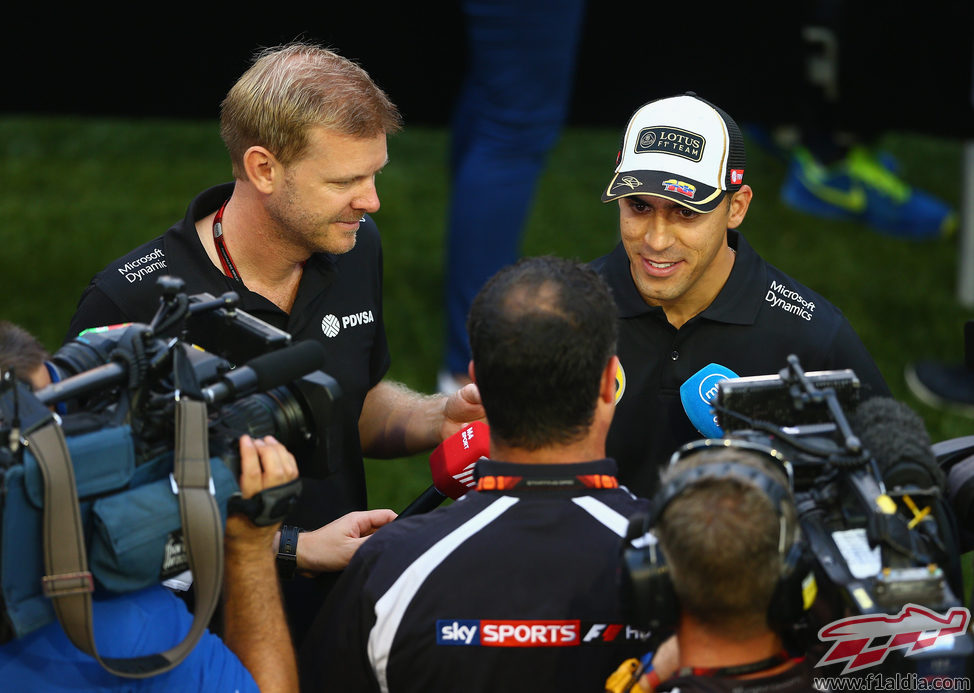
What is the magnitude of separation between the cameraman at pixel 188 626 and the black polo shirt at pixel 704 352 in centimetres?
105

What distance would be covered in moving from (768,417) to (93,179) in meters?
7.56

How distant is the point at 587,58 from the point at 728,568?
5.28 metres

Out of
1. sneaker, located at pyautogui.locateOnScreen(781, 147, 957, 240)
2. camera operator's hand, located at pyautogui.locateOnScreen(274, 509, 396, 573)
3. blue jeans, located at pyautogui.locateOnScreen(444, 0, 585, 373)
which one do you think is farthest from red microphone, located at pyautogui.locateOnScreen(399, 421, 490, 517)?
sneaker, located at pyautogui.locateOnScreen(781, 147, 957, 240)

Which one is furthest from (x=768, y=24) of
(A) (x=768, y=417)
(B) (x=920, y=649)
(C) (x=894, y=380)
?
(B) (x=920, y=649)

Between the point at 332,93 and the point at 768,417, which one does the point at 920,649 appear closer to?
the point at 768,417

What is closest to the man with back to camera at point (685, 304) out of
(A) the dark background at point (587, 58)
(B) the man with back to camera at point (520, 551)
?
(B) the man with back to camera at point (520, 551)

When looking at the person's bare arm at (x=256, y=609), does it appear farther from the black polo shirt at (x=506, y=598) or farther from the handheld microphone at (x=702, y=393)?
the handheld microphone at (x=702, y=393)

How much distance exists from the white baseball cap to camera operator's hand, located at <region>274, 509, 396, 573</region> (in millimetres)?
964

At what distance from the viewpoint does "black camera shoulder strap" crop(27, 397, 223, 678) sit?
6.46 ft

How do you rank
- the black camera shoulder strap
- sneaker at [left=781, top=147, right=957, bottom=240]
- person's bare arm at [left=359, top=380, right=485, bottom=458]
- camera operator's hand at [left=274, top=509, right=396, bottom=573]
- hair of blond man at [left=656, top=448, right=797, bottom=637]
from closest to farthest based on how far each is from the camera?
hair of blond man at [left=656, top=448, right=797, bottom=637] < the black camera shoulder strap < camera operator's hand at [left=274, top=509, right=396, bottom=573] < person's bare arm at [left=359, top=380, right=485, bottom=458] < sneaker at [left=781, top=147, right=957, bottom=240]

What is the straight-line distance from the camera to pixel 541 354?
7.16 feet

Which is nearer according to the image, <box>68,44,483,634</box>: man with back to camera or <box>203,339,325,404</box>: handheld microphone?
<box>203,339,325,404</box>: handheld microphone

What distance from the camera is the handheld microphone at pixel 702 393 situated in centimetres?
297

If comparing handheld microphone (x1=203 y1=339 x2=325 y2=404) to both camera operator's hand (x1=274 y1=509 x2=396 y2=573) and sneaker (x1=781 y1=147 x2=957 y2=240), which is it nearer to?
camera operator's hand (x1=274 y1=509 x2=396 y2=573)
